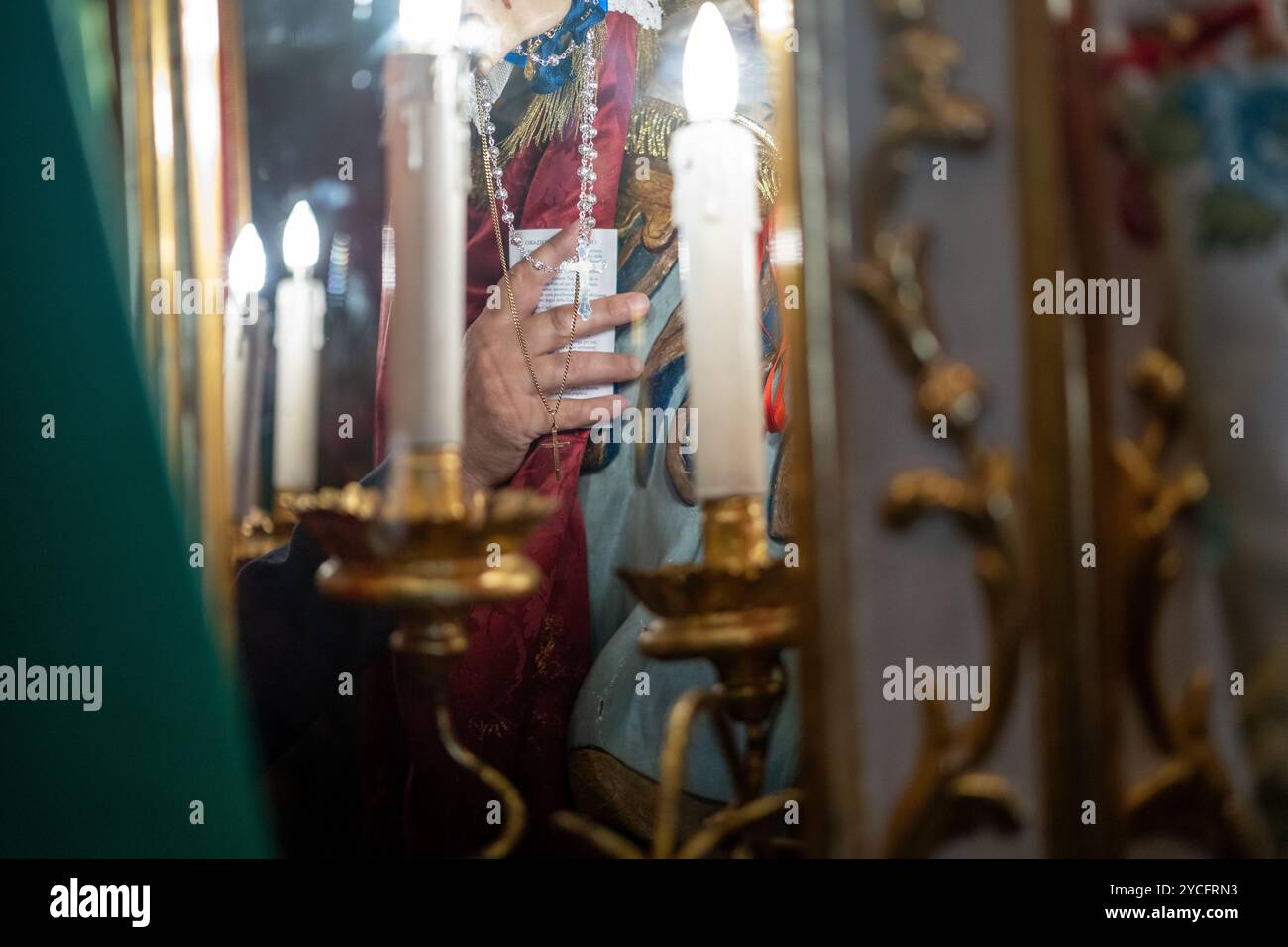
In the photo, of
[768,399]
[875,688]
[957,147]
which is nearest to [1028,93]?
[957,147]

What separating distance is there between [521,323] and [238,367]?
195mm

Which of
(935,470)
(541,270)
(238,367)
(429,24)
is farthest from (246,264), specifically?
(935,470)

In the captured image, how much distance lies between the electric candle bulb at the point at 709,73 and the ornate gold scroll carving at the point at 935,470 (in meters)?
0.07

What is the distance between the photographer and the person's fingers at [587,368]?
67 centimetres

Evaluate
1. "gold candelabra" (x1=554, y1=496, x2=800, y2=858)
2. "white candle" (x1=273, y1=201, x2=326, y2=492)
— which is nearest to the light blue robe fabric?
"white candle" (x1=273, y1=201, x2=326, y2=492)

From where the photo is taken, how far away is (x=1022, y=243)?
0.27 meters

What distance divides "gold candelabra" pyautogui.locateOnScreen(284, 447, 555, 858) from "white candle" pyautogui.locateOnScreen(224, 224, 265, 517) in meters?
0.44

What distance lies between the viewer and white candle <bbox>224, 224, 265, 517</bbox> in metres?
0.67

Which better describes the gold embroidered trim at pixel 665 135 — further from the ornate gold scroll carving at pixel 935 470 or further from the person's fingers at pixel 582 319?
the ornate gold scroll carving at pixel 935 470

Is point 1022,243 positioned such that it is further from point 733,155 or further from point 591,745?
point 591,745

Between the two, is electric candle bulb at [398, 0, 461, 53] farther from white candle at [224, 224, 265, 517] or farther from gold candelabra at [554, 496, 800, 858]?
white candle at [224, 224, 265, 517]

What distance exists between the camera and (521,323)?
681 mm

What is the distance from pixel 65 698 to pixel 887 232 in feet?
1.72

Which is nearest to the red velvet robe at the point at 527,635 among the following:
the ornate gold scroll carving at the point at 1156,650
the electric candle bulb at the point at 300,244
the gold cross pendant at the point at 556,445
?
the gold cross pendant at the point at 556,445
